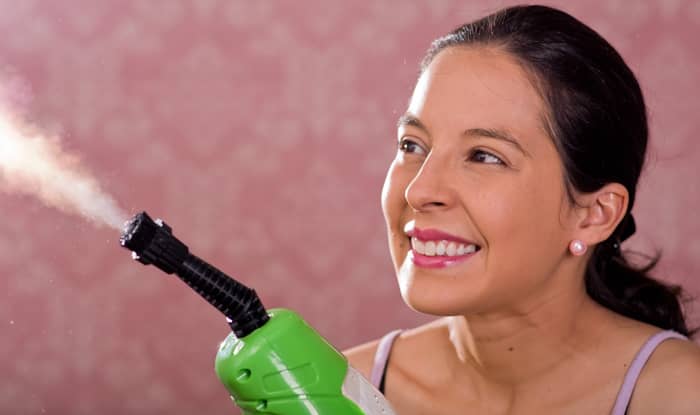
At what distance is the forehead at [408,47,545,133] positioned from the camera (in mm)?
1240

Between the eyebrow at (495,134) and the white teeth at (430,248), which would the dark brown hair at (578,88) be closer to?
the eyebrow at (495,134)

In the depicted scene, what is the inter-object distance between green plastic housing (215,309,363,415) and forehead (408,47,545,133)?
1.09ft

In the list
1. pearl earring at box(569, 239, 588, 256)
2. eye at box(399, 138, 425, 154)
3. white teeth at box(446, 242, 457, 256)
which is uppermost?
eye at box(399, 138, 425, 154)

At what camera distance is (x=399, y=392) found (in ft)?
5.13

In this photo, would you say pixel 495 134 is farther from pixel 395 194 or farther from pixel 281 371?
pixel 281 371

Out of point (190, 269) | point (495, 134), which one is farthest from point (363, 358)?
point (190, 269)

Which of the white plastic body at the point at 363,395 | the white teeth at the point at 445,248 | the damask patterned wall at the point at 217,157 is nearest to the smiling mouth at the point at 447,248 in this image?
the white teeth at the point at 445,248

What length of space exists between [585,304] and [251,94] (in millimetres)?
817

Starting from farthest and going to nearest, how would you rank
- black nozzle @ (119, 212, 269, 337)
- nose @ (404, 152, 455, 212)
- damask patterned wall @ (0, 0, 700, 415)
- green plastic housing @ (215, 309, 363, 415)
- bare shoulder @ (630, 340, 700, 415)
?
1. damask patterned wall @ (0, 0, 700, 415)
2. bare shoulder @ (630, 340, 700, 415)
3. nose @ (404, 152, 455, 212)
4. green plastic housing @ (215, 309, 363, 415)
5. black nozzle @ (119, 212, 269, 337)

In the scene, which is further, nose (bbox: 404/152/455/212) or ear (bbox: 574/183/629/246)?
ear (bbox: 574/183/629/246)

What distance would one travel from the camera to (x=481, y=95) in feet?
4.08

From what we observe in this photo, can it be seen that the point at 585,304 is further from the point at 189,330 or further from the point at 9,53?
the point at 9,53

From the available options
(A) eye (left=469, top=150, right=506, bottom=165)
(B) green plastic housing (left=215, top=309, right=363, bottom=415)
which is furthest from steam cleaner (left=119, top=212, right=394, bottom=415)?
(A) eye (left=469, top=150, right=506, bottom=165)

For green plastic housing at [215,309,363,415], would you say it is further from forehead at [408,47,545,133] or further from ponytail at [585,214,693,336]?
ponytail at [585,214,693,336]
